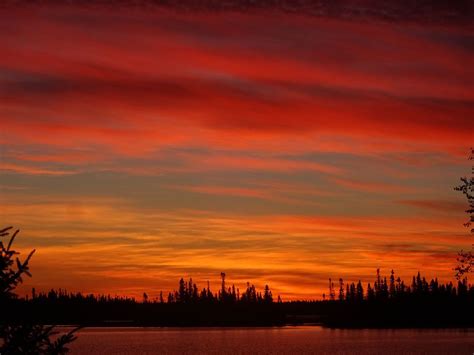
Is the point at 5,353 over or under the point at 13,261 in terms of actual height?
under

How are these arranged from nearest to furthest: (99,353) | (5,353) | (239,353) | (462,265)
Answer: (5,353), (462,265), (239,353), (99,353)

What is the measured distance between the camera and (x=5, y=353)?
40.5 ft

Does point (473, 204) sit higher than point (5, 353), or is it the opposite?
point (473, 204)

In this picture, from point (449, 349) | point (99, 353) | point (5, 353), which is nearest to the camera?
point (5, 353)

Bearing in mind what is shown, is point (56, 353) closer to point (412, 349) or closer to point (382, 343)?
point (412, 349)

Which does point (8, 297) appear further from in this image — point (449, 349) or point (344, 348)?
point (344, 348)

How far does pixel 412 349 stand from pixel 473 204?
3214 inches

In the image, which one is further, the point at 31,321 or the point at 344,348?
the point at 344,348

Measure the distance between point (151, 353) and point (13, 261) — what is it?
409 feet

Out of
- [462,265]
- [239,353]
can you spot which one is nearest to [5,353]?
[462,265]

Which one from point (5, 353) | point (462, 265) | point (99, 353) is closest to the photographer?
point (5, 353)

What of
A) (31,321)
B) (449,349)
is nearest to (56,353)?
(31,321)

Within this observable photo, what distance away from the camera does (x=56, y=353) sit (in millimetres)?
12516

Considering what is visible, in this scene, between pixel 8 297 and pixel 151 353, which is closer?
pixel 8 297
